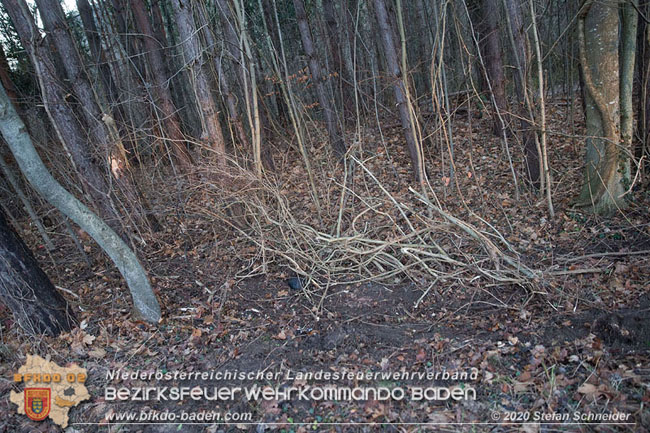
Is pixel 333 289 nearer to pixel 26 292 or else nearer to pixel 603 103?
pixel 26 292

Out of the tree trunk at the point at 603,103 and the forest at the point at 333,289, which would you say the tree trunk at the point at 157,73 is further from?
the tree trunk at the point at 603,103

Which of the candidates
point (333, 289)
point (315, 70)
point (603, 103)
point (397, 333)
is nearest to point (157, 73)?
point (315, 70)

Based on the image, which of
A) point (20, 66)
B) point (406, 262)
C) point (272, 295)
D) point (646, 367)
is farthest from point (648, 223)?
point (20, 66)

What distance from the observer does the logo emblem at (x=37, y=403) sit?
10.6 feet

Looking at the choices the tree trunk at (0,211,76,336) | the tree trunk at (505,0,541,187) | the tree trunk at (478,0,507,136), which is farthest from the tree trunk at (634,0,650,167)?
the tree trunk at (0,211,76,336)

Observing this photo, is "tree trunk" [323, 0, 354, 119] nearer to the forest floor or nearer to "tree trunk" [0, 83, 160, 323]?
the forest floor

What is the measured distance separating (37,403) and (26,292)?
1.20 m

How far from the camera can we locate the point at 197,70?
5.60 meters

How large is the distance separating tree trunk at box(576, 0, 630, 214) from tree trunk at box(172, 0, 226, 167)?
5.05m

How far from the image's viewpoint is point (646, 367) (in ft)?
9.40

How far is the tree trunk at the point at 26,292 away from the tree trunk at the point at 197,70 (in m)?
2.47

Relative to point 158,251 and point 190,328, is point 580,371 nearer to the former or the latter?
point 190,328

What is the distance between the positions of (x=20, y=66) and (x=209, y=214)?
7.81m

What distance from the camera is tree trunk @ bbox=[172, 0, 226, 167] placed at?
5461 millimetres
